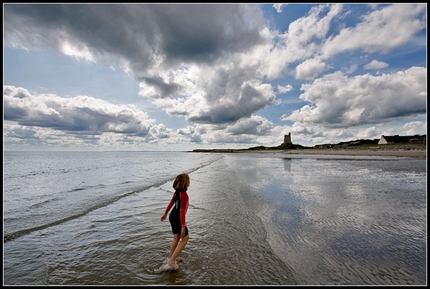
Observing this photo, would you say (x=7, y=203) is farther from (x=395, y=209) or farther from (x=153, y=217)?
(x=395, y=209)

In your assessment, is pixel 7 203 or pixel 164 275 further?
pixel 7 203

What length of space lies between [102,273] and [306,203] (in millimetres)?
9101

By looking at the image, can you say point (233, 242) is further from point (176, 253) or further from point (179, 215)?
point (179, 215)

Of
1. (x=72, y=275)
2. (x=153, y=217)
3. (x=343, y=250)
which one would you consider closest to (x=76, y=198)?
(x=153, y=217)

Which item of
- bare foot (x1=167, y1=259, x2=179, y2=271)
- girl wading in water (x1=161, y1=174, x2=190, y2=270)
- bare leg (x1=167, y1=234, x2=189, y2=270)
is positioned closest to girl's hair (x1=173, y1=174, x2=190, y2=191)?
girl wading in water (x1=161, y1=174, x2=190, y2=270)

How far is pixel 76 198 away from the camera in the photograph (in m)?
13.5

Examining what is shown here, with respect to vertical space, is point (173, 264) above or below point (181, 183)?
below

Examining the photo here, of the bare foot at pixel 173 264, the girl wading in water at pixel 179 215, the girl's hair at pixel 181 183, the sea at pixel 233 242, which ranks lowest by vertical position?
the sea at pixel 233 242

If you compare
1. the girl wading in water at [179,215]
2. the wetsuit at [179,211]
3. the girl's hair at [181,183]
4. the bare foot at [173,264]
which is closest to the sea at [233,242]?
the bare foot at [173,264]

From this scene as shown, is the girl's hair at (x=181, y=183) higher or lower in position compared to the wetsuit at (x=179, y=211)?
higher

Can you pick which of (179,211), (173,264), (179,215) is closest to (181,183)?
(179,211)

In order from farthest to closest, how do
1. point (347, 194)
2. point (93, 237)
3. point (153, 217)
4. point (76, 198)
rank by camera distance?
point (76, 198), point (347, 194), point (153, 217), point (93, 237)

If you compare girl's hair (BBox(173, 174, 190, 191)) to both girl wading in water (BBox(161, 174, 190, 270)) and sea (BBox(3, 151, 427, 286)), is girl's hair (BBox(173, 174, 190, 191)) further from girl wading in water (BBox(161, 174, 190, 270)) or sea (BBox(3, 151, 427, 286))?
sea (BBox(3, 151, 427, 286))

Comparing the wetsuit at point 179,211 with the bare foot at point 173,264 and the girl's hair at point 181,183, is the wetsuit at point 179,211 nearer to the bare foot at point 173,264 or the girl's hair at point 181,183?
the girl's hair at point 181,183
